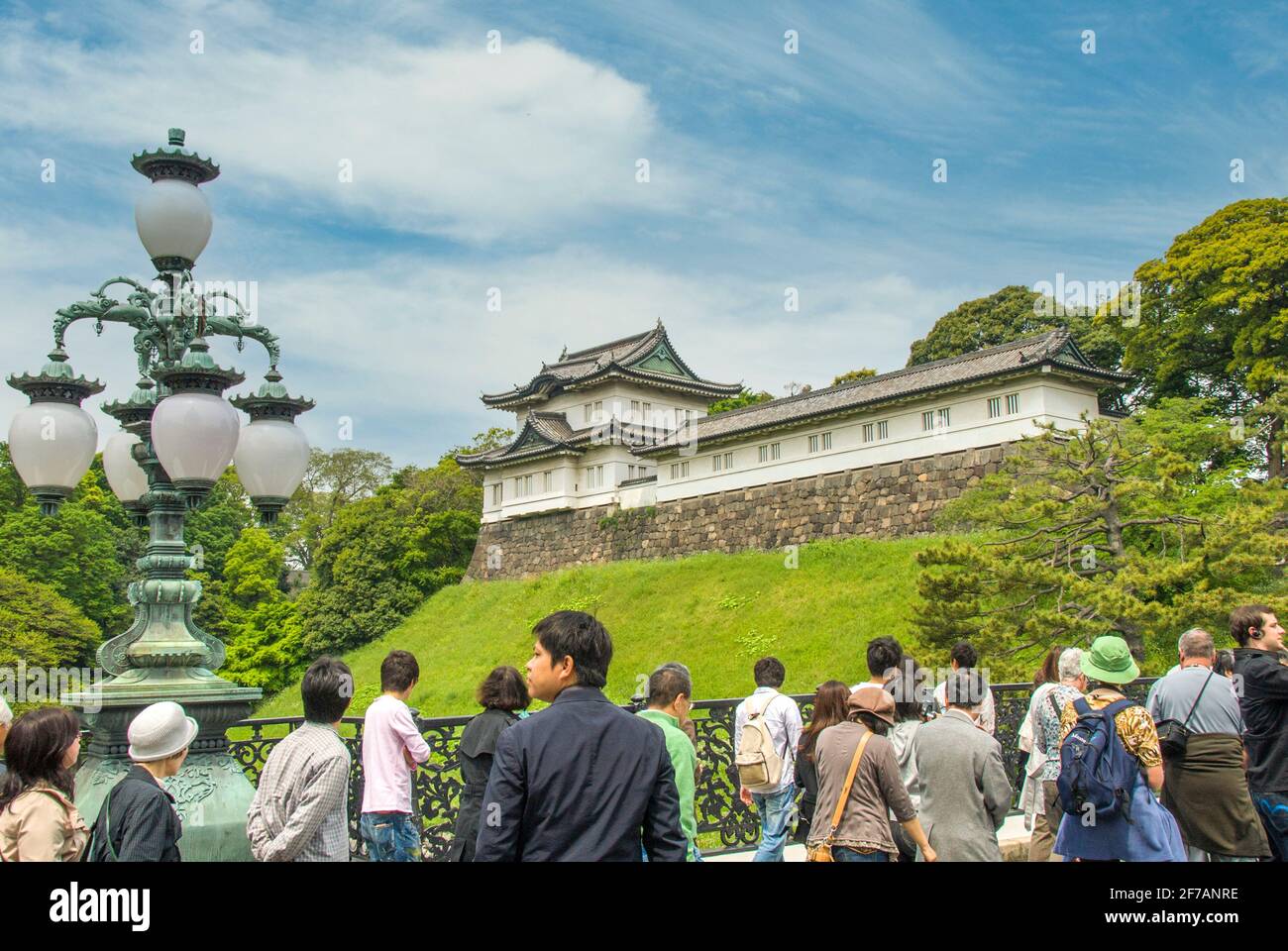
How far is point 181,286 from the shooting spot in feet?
21.4

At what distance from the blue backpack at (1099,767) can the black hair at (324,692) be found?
3444 mm

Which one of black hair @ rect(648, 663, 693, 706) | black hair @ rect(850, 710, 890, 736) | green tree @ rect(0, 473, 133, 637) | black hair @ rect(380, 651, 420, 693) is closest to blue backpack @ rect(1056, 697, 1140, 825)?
black hair @ rect(850, 710, 890, 736)

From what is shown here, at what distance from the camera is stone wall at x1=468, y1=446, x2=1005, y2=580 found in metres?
Answer: 29.1

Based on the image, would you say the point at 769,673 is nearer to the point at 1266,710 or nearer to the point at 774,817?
the point at 774,817

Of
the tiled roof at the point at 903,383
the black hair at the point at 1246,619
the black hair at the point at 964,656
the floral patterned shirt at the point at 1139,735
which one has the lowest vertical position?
the floral patterned shirt at the point at 1139,735

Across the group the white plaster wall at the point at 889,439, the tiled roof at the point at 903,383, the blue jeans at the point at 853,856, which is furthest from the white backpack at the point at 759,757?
the tiled roof at the point at 903,383

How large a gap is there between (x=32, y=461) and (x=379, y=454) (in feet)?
170

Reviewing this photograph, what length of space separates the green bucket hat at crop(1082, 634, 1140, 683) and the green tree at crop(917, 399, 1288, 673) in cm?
1227

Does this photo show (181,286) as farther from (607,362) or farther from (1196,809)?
(607,362)

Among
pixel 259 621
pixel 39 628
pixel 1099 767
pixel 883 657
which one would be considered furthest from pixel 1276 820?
pixel 259 621

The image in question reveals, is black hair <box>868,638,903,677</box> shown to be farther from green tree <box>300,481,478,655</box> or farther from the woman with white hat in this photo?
green tree <box>300,481,478,655</box>

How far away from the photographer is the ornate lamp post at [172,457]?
5.62 meters

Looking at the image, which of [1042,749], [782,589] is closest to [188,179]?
[1042,749]

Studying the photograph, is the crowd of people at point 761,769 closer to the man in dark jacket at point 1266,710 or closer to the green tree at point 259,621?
the man in dark jacket at point 1266,710
